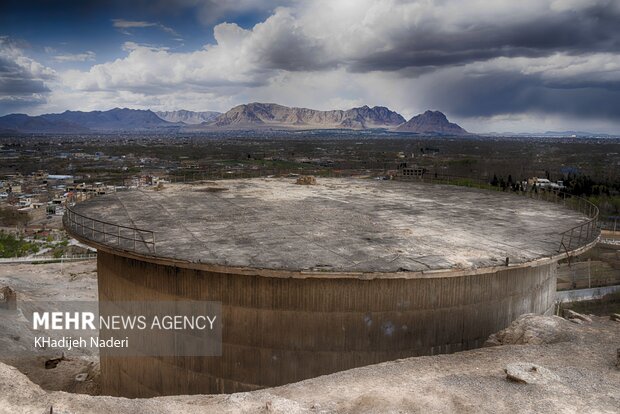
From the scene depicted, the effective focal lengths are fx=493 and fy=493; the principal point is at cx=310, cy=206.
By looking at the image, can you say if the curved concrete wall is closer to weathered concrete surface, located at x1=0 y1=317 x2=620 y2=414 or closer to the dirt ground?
weathered concrete surface, located at x1=0 y1=317 x2=620 y2=414

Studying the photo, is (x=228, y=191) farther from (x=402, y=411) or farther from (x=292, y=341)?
(x=402, y=411)

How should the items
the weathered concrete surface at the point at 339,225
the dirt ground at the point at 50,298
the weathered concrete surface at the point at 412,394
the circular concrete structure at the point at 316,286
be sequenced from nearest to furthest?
the weathered concrete surface at the point at 412,394, the circular concrete structure at the point at 316,286, the weathered concrete surface at the point at 339,225, the dirt ground at the point at 50,298

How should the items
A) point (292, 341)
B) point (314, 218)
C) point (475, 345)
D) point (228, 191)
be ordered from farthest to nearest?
point (228, 191), point (314, 218), point (475, 345), point (292, 341)

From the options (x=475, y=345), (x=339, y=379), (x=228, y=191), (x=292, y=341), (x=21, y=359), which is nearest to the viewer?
(x=339, y=379)

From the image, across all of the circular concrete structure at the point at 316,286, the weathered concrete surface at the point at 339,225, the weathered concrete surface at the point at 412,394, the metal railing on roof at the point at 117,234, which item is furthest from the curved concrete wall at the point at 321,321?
the weathered concrete surface at the point at 412,394

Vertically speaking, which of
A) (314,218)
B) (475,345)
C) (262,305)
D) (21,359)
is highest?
(314,218)

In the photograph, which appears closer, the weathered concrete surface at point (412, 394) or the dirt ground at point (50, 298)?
the weathered concrete surface at point (412, 394)

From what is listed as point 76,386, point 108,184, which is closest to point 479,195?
point 76,386

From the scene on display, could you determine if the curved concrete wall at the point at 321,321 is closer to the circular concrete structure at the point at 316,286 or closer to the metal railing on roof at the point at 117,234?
the circular concrete structure at the point at 316,286
